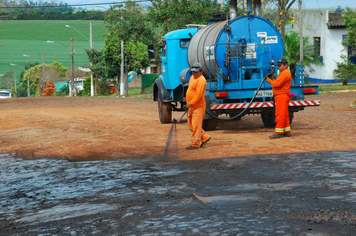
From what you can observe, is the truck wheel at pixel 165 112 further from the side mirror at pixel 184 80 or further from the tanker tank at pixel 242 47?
the tanker tank at pixel 242 47

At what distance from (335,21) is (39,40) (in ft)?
290

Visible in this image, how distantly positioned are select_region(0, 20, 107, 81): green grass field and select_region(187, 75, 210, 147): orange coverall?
9903cm

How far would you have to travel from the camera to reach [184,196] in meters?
6.41

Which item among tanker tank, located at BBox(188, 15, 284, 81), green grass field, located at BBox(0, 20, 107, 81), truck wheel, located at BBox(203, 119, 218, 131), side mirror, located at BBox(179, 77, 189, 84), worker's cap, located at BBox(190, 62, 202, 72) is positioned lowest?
truck wheel, located at BBox(203, 119, 218, 131)

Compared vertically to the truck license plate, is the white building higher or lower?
higher

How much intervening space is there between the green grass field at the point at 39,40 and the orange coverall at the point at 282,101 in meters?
98.5

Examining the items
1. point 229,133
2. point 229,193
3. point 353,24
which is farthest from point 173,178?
point 353,24

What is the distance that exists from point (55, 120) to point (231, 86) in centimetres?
837

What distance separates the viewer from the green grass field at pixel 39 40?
364ft

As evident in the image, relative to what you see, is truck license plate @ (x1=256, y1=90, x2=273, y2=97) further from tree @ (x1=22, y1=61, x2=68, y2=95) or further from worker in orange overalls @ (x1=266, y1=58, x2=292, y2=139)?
tree @ (x1=22, y1=61, x2=68, y2=95)

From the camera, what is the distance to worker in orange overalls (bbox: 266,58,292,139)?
1181 cm

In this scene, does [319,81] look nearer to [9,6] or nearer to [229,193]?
[9,6]

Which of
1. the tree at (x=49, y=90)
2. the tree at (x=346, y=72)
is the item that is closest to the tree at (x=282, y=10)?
the tree at (x=346, y=72)

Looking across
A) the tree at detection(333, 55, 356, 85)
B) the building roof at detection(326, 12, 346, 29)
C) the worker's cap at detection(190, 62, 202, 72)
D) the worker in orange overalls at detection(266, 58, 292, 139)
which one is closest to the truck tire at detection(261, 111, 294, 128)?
the worker in orange overalls at detection(266, 58, 292, 139)
